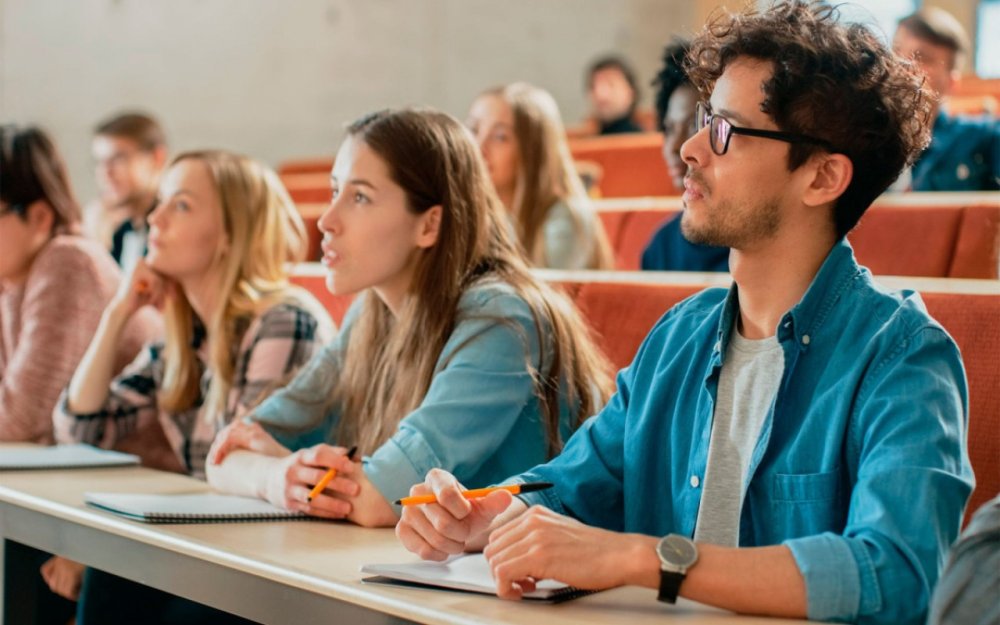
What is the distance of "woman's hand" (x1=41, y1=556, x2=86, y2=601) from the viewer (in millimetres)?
2467

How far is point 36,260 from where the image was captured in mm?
2922

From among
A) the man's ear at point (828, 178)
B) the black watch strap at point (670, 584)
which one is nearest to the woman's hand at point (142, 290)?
the man's ear at point (828, 178)

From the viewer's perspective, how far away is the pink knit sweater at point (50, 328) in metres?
2.73

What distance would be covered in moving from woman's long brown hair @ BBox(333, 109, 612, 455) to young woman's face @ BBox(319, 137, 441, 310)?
0.06 feet

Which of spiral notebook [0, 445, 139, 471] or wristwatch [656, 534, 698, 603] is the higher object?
wristwatch [656, 534, 698, 603]

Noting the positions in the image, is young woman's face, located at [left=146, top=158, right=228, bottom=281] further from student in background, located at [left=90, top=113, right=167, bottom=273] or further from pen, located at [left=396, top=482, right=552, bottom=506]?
student in background, located at [left=90, top=113, right=167, bottom=273]

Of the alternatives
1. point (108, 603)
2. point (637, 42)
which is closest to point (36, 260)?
point (108, 603)

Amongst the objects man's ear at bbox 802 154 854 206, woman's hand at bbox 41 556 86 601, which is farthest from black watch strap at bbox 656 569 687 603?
woman's hand at bbox 41 556 86 601

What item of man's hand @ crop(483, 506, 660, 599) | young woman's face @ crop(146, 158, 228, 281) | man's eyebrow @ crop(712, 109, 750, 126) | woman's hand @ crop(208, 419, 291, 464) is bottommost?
woman's hand @ crop(208, 419, 291, 464)

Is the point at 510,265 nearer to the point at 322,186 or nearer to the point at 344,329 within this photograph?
the point at 344,329

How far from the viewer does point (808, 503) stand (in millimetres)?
1364

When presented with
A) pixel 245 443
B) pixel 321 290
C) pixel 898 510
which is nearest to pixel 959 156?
pixel 321 290

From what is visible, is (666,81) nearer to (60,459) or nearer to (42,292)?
(42,292)

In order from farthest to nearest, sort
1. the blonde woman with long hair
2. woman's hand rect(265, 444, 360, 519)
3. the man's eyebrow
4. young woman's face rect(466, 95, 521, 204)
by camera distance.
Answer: young woman's face rect(466, 95, 521, 204) < the blonde woman with long hair < woman's hand rect(265, 444, 360, 519) < the man's eyebrow
